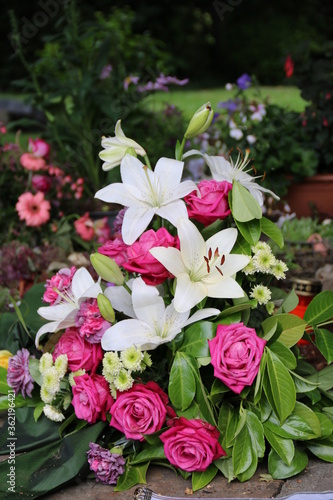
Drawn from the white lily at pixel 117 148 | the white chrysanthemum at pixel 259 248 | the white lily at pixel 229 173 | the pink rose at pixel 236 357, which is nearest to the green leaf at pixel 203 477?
the pink rose at pixel 236 357

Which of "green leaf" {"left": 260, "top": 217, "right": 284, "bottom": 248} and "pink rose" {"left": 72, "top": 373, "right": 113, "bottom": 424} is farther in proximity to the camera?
"green leaf" {"left": 260, "top": 217, "right": 284, "bottom": 248}

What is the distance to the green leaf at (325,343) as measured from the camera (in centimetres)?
189

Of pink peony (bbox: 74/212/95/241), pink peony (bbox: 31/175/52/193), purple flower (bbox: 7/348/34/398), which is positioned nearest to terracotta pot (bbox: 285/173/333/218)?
pink peony (bbox: 74/212/95/241)

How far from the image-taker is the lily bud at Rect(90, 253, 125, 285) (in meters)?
1.78

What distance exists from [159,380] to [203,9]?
12530mm

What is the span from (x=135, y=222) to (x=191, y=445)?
0.58m

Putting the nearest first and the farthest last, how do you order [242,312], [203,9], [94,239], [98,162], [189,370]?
1. [189,370]
2. [242,312]
3. [94,239]
4. [98,162]
5. [203,9]

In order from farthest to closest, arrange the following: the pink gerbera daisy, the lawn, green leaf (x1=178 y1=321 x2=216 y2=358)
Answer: the lawn, the pink gerbera daisy, green leaf (x1=178 y1=321 x2=216 y2=358)

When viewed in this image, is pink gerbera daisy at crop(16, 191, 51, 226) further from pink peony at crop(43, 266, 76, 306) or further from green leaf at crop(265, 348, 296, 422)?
green leaf at crop(265, 348, 296, 422)

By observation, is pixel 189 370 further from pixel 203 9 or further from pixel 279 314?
pixel 203 9

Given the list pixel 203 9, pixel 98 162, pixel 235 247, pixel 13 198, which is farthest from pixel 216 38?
pixel 235 247

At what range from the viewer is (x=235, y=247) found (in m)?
1.96

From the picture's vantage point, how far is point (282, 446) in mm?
1785

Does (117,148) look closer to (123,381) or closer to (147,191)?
(147,191)
